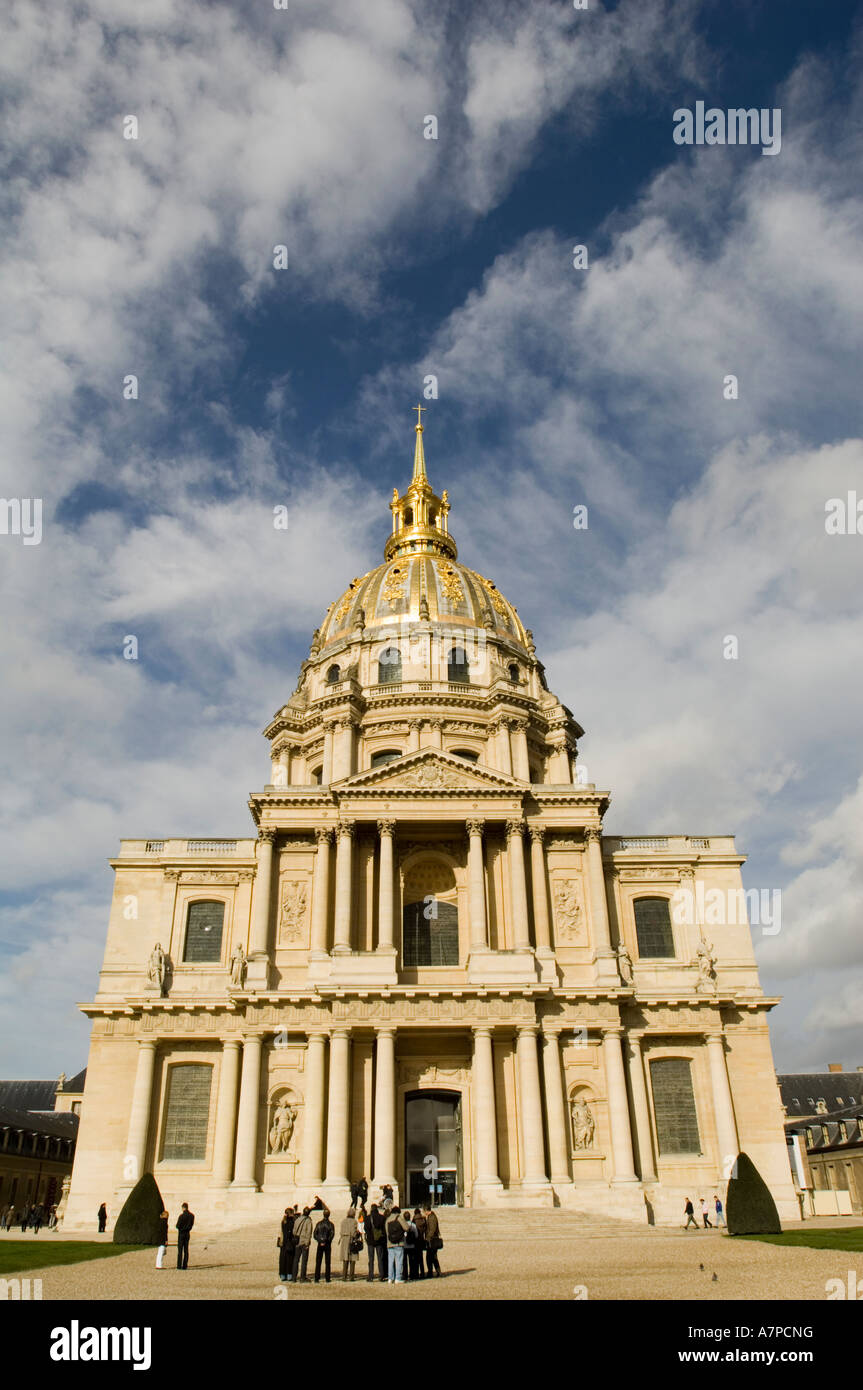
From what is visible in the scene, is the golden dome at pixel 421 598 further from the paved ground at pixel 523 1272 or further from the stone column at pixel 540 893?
the paved ground at pixel 523 1272

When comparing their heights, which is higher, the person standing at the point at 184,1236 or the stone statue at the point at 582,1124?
the stone statue at the point at 582,1124

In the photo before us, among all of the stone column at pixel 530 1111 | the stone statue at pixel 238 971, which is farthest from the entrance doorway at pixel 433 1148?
the stone statue at pixel 238 971

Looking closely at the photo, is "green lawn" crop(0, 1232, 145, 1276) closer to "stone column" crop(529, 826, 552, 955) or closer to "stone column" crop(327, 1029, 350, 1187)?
"stone column" crop(327, 1029, 350, 1187)

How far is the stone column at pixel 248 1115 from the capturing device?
35.5 m

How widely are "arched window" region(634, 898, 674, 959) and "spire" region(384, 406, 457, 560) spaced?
98.5 feet

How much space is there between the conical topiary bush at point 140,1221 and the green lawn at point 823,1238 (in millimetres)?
15782

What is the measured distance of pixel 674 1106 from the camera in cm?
3869

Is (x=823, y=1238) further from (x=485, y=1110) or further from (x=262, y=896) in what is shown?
(x=262, y=896)

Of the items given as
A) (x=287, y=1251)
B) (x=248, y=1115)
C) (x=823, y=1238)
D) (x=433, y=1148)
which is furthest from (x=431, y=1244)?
(x=433, y=1148)

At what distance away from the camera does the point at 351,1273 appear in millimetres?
19875

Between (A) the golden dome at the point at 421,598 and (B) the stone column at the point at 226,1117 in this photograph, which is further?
(A) the golden dome at the point at 421,598

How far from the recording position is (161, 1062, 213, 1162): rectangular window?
124 ft

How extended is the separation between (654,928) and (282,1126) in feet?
56.4
